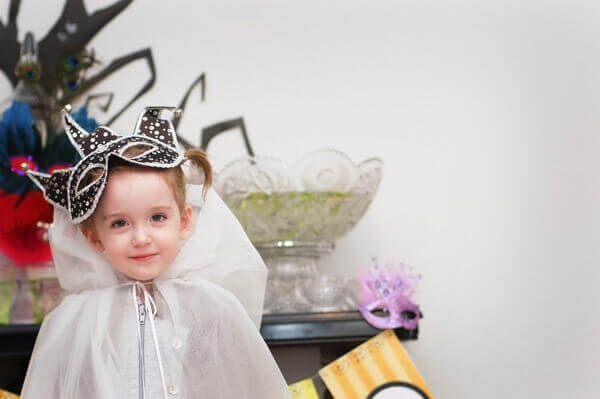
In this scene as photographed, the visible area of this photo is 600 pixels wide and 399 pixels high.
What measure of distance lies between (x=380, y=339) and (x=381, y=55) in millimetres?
624

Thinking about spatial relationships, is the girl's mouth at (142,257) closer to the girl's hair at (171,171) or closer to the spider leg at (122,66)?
the girl's hair at (171,171)

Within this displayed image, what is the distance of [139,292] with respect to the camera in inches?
43.8

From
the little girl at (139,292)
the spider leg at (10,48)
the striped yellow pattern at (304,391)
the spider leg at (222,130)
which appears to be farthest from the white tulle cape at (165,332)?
the spider leg at (10,48)

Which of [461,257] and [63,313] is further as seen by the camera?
[461,257]

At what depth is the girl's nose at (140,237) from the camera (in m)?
1.07

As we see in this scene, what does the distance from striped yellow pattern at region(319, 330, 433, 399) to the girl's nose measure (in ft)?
1.35

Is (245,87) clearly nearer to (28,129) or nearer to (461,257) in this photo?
(28,129)

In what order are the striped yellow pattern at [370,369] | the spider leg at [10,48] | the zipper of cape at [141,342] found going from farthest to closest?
the spider leg at [10,48] → the striped yellow pattern at [370,369] → the zipper of cape at [141,342]

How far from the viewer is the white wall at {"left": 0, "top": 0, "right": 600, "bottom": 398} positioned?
5.16 feet

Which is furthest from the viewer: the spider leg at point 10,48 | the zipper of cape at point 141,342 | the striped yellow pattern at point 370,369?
the spider leg at point 10,48

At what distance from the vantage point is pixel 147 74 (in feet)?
5.28

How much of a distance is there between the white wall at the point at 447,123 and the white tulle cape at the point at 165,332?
1.59 ft

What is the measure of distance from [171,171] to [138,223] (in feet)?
0.29

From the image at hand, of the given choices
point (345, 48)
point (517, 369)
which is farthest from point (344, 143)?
point (517, 369)
